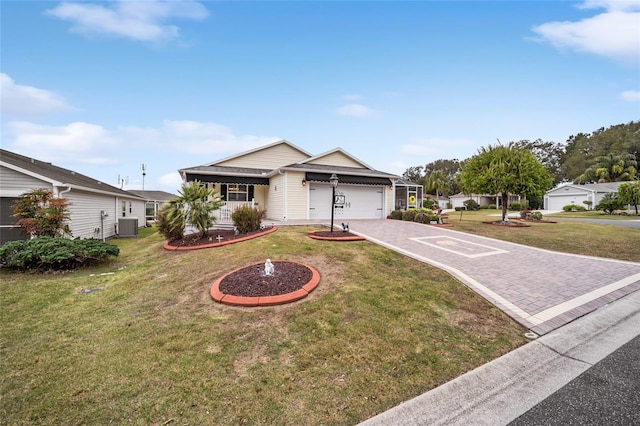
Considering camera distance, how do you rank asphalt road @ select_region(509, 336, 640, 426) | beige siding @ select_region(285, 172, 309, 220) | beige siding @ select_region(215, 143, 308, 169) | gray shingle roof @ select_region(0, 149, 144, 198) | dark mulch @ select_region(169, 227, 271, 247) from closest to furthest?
1. asphalt road @ select_region(509, 336, 640, 426)
2. dark mulch @ select_region(169, 227, 271, 247)
3. gray shingle roof @ select_region(0, 149, 144, 198)
4. beige siding @ select_region(285, 172, 309, 220)
5. beige siding @ select_region(215, 143, 308, 169)

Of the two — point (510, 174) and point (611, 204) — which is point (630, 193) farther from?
point (510, 174)

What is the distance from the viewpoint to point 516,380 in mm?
2834

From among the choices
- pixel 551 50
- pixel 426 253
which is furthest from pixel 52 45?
pixel 551 50

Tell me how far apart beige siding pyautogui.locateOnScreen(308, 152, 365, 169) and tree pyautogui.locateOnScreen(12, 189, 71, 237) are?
11940 millimetres

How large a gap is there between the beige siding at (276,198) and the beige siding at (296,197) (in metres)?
0.32

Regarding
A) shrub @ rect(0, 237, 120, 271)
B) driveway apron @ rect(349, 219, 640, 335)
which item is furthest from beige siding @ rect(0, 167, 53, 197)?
driveway apron @ rect(349, 219, 640, 335)

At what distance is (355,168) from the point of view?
17.8 metres

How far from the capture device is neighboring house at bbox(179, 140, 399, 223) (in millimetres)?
14623

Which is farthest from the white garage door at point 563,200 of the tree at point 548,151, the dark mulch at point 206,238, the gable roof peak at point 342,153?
the dark mulch at point 206,238

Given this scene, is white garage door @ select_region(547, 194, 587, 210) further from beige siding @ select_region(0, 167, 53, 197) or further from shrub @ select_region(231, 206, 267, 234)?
beige siding @ select_region(0, 167, 53, 197)

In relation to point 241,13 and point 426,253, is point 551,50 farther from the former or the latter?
point 241,13

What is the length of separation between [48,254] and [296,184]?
10.1 meters

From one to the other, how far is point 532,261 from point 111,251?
1257 centimetres

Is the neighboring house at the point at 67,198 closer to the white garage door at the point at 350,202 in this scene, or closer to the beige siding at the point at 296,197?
the beige siding at the point at 296,197
